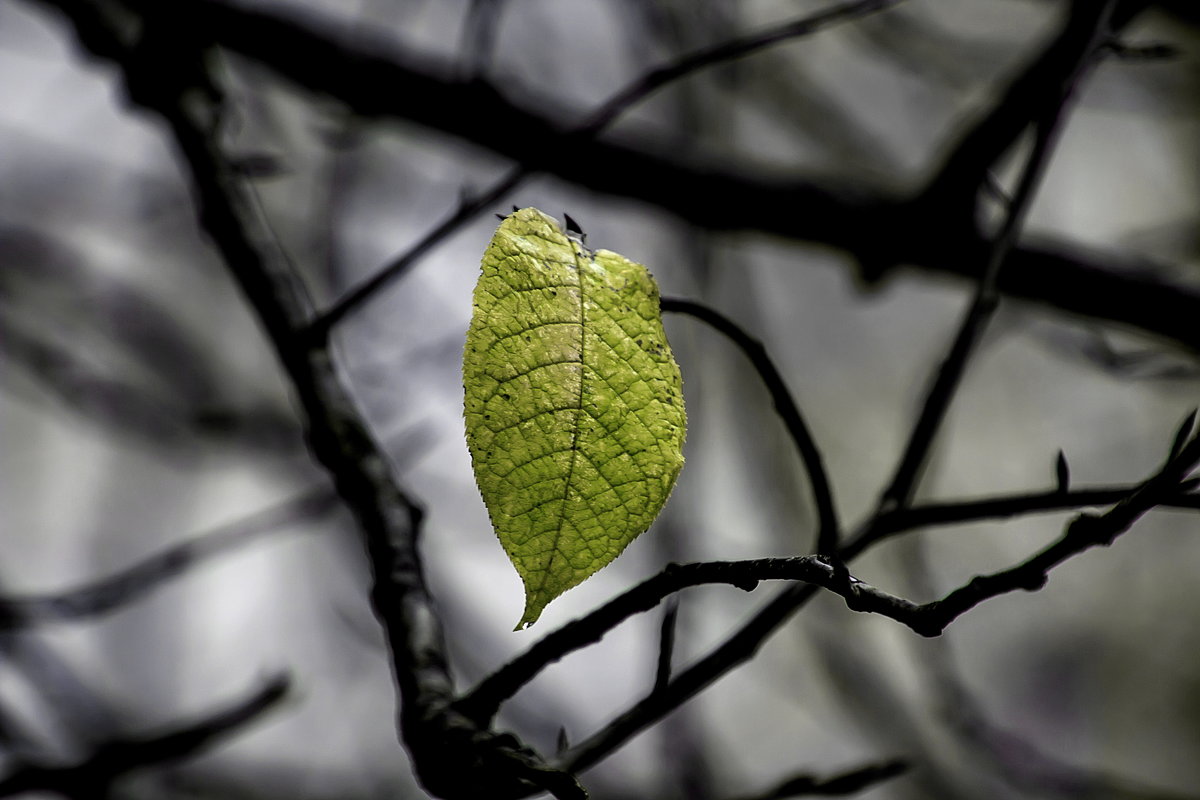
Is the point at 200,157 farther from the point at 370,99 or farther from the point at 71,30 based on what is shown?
the point at 370,99

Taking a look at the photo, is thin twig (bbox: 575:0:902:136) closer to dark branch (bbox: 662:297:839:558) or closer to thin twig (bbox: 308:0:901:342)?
thin twig (bbox: 308:0:901:342)

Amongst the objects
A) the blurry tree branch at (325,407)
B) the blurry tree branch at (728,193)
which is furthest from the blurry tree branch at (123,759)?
the blurry tree branch at (728,193)

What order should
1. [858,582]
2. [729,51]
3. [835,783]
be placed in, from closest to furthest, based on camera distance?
[858,582], [835,783], [729,51]

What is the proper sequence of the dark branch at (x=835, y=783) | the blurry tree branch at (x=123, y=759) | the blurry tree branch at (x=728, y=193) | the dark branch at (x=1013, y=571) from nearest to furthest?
the dark branch at (x=1013, y=571)
the dark branch at (x=835, y=783)
the blurry tree branch at (x=123, y=759)
the blurry tree branch at (x=728, y=193)

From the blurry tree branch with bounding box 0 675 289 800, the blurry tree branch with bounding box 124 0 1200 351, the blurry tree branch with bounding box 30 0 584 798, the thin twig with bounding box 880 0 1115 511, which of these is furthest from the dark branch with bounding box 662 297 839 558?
the blurry tree branch with bounding box 124 0 1200 351

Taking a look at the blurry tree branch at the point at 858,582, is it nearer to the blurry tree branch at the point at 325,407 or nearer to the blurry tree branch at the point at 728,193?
the blurry tree branch at the point at 325,407

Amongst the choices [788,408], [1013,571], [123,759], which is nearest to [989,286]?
[788,408]

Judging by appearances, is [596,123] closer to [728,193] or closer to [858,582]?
[858,582]

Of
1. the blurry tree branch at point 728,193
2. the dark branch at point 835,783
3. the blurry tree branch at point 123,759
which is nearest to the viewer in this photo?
the dark branch at point 835,783
